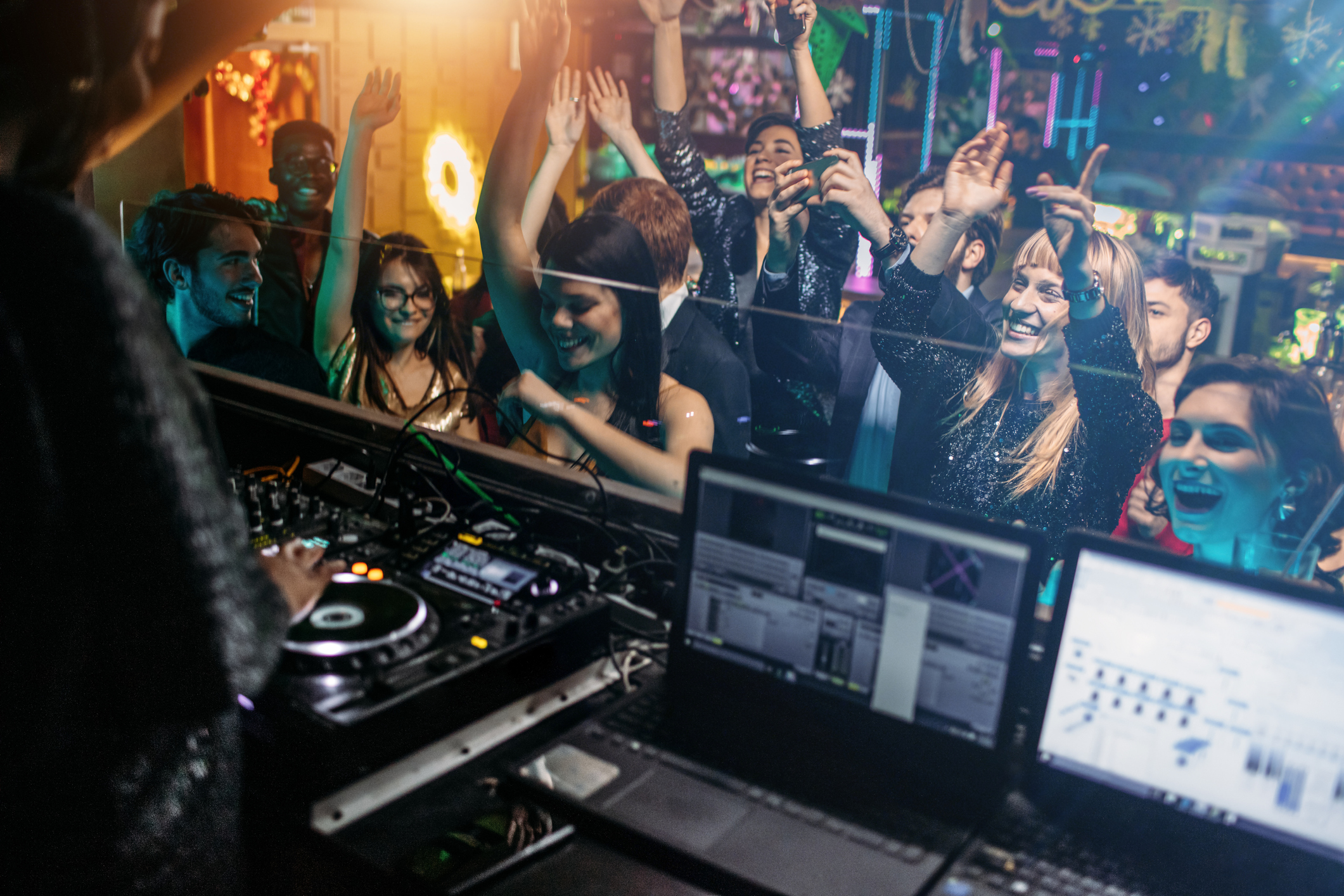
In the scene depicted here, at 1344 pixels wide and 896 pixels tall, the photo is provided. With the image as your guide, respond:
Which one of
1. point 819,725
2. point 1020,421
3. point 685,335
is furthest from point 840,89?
point 819,725

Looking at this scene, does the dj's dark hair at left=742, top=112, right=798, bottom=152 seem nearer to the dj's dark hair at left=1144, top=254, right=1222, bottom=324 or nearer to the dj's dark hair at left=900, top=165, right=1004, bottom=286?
the dj's dark hair at left=900, top=165, right=1004, bottom=286

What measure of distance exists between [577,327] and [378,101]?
2.56 ft

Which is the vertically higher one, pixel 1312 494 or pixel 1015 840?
pixel 1312 494

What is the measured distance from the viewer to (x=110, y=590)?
79 cm

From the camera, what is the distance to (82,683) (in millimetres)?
825

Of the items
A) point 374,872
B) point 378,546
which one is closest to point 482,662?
point 374,872

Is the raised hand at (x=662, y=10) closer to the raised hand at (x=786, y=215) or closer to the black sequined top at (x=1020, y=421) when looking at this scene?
the raised hand at (x=786, y=215)

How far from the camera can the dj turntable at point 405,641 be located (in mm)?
1089

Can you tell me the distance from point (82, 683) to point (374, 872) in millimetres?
344

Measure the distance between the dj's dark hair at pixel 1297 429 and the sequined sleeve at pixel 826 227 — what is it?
0.59 m

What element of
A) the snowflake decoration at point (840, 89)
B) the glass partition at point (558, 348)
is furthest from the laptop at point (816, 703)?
the snowflake decoration at point (840, 89)

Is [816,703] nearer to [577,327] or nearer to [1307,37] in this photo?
[577,327]

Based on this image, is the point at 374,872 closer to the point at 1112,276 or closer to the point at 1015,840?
the point at 1015,840

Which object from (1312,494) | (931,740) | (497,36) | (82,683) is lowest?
(931,740)
